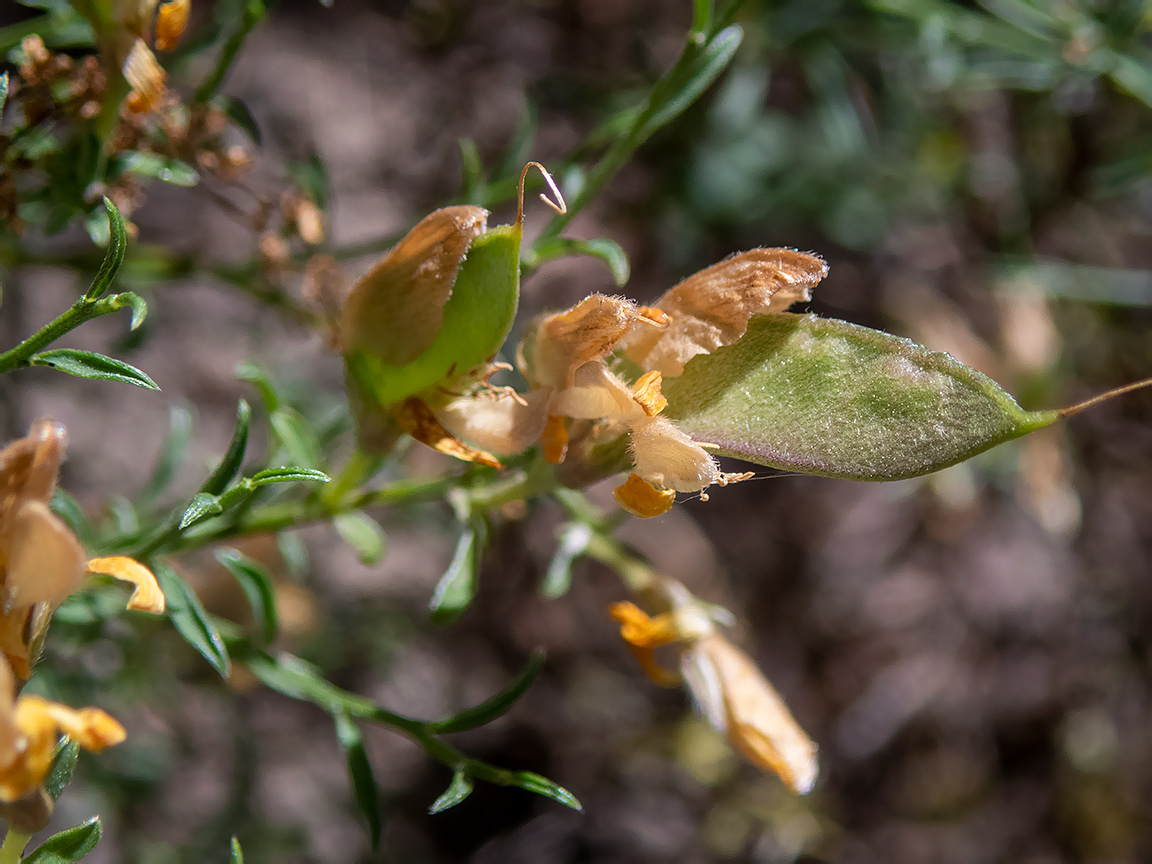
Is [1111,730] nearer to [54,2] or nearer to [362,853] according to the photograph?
[362,853]

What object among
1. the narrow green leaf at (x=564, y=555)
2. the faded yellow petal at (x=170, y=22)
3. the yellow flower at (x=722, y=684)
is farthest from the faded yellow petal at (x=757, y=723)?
the faded yellow petal at (x=170, y=22)

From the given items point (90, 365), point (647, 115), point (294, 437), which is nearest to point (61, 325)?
point (90, 365)

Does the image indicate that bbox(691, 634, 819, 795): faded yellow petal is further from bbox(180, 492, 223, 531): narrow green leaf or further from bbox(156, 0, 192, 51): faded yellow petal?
bbox(156, 0, 192, 51): faded yellow petal

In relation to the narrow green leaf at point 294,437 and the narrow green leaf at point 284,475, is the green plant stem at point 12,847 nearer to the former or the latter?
the narrow green leaf at point 284,475

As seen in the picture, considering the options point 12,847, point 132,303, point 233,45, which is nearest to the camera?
point 12,847

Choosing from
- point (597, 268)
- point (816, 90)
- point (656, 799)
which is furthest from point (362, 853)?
point (816, 90)

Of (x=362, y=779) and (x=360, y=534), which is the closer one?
(x=362, y=779)

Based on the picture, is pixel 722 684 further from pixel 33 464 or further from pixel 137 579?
pixel 33 464
